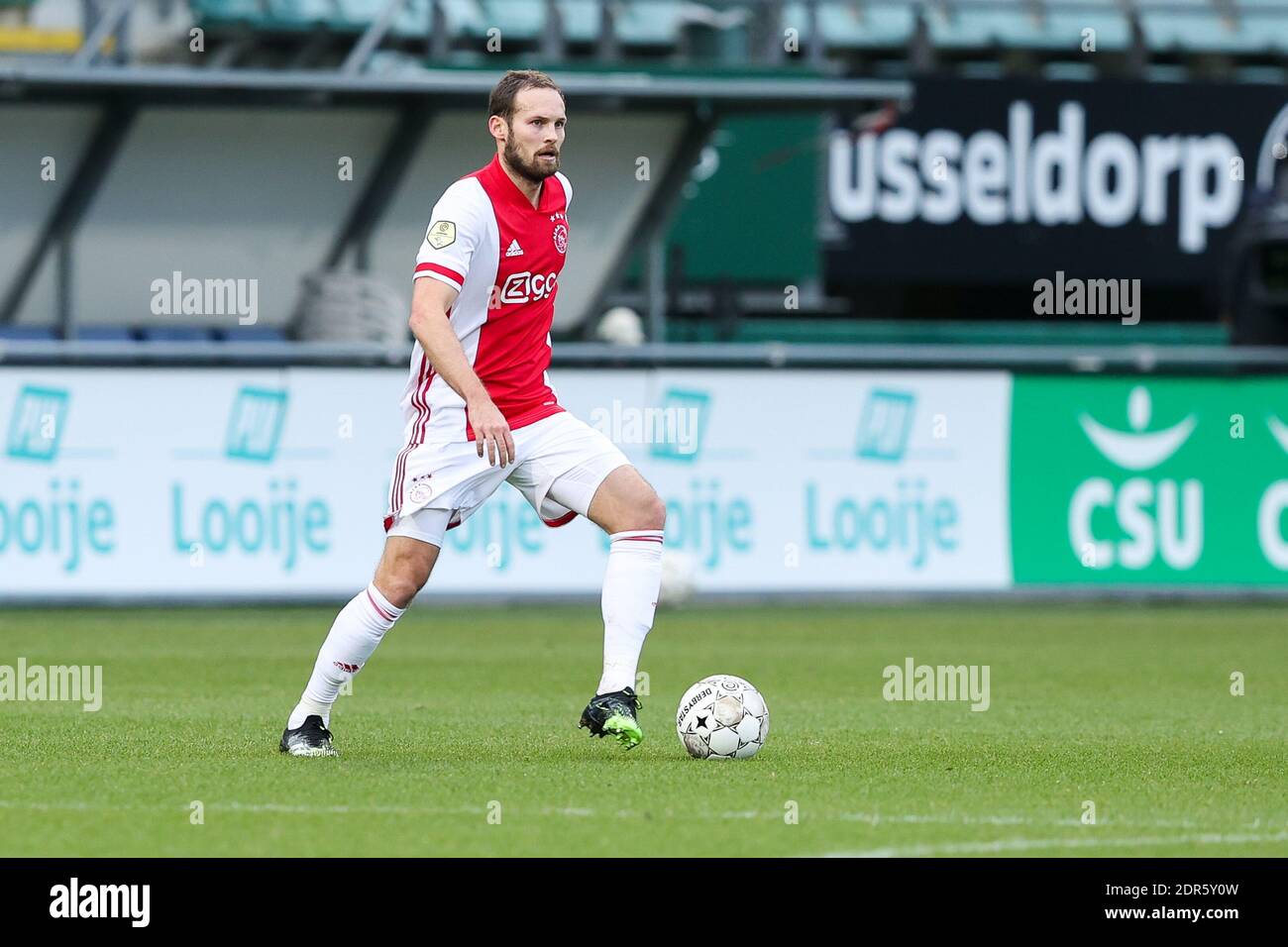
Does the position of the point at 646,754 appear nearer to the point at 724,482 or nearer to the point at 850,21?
the point at 724,482

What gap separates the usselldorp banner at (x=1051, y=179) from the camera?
2308 centimetres

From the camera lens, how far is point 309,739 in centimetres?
771

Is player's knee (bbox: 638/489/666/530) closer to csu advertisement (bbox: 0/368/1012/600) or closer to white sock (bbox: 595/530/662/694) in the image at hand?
white sock (bbox: 595/530/662/694)

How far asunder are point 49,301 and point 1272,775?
1292 centimetres

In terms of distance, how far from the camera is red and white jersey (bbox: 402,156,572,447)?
7.59 m

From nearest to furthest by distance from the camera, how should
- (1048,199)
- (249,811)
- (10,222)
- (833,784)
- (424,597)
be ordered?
(249,811) → (833,784) → (424,597) → (10,222) → (1048,199)

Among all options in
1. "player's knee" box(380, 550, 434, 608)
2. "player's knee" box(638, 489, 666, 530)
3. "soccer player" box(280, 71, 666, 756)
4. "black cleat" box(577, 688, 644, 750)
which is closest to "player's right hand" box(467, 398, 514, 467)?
"soccer player" box(280, 71, 666, 756)

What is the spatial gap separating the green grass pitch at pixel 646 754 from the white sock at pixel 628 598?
0.31 m

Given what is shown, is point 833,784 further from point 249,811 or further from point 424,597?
point 424,597

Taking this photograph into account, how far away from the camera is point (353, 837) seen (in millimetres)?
5965

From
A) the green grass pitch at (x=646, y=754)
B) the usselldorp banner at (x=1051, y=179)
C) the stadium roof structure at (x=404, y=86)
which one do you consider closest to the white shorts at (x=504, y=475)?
the green grass pitch at (x=646, y=754)
